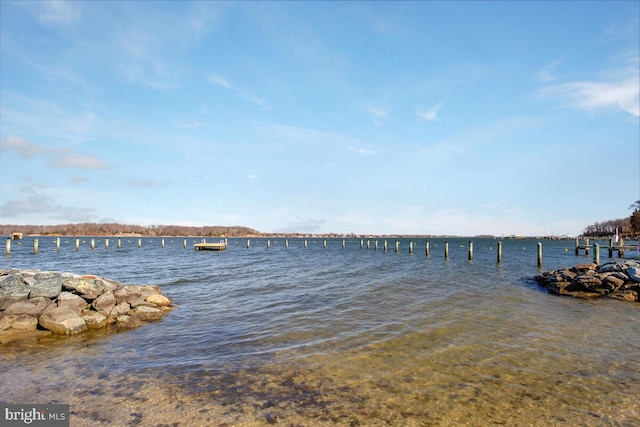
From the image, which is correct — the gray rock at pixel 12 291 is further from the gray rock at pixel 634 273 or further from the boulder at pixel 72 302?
the gray rock at pixel 634 273

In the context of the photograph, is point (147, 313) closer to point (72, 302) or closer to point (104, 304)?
point (104, 304)

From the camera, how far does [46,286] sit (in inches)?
Result: 504

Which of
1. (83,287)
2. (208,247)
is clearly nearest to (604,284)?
(83,287)

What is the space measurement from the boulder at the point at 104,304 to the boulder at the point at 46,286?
1398 mm

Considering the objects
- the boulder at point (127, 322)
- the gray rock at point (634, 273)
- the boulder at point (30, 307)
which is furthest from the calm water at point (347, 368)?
the gray rock at point (634, 273)

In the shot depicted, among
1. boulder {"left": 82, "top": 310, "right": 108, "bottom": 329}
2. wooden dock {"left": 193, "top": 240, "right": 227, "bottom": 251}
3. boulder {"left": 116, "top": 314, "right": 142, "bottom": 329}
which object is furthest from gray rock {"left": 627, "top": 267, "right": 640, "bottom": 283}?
wooden dock {"left": 193, "top": 240, "right": 227, "bottom": 251}

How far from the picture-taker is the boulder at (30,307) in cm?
1139

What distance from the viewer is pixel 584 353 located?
8.89 metres

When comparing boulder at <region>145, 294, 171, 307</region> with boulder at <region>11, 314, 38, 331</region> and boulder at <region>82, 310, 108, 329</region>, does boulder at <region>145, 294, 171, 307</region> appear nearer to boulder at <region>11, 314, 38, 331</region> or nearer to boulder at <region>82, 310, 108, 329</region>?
boulder at <region>82, 310, 108, 329</region>

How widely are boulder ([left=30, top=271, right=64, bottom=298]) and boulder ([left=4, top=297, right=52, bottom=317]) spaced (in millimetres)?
408

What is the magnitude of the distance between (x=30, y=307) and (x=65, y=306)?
976mm

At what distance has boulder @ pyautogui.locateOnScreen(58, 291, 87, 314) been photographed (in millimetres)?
12250

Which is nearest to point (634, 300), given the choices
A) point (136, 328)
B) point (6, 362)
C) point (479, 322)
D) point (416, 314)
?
point (479, 322)

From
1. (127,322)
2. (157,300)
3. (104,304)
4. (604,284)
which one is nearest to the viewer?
(127,322)
